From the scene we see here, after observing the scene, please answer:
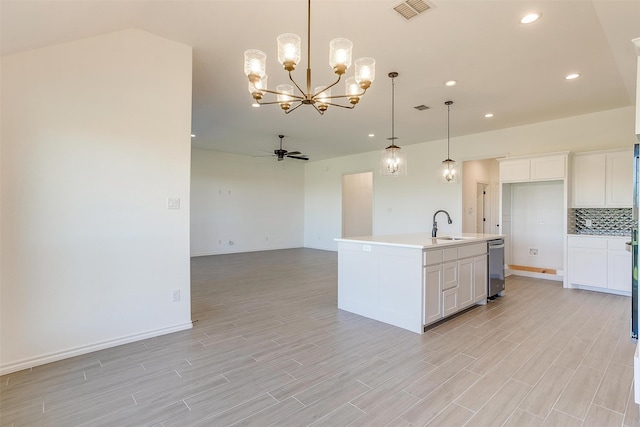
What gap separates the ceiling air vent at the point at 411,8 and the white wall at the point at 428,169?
9.28ft

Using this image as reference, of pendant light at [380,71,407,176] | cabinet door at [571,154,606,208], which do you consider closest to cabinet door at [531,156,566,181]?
cabinet door at [571,154,606,208]

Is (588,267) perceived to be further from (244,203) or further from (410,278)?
(244,203)

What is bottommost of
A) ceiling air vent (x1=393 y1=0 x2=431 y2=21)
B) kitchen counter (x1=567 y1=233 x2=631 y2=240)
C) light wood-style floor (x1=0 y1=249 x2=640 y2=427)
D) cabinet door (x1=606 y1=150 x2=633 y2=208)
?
light wood-style floor (x1=0 y1=249 x2=640 y2=427)

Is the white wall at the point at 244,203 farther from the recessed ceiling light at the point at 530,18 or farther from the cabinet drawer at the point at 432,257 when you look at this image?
the recessed ceiling light at the point at 530,18

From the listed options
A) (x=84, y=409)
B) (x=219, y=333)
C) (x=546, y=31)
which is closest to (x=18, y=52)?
(x=84, y=409)

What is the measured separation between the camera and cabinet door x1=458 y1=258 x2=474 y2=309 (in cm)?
372

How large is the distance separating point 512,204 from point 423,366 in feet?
17.3

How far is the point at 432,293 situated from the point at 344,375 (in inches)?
55.2

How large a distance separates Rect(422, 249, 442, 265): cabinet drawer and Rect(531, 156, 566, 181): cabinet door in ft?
10.9

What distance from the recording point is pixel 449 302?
355 centimetres

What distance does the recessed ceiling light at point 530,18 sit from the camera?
260 cm

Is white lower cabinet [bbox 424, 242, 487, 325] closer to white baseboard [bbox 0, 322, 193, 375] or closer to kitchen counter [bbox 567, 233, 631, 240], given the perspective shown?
kitchen counter [bbox 567, 233, 631, 240]

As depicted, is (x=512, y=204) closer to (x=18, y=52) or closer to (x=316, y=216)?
(x=316, y=216)

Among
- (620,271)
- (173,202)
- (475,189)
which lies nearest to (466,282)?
(620,271)
